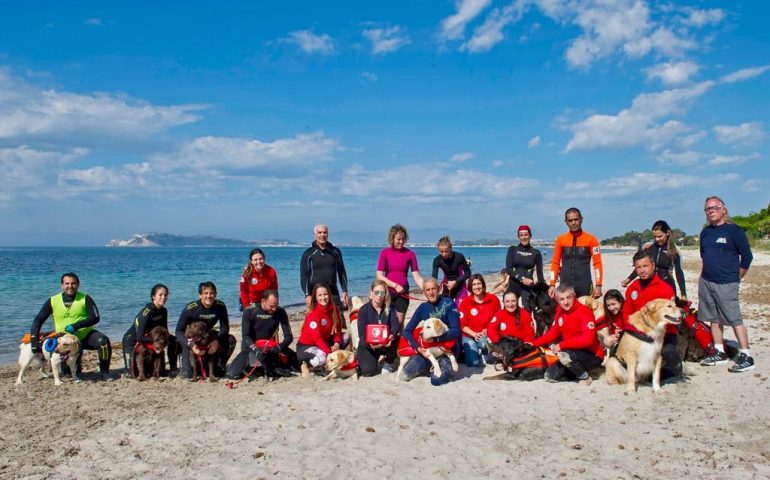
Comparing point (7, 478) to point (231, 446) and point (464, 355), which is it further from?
point (464, 355)

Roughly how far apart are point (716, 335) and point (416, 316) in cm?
385

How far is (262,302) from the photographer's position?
279 inches

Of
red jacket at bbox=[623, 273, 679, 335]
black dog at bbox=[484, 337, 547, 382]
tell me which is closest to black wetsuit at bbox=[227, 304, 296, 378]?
black dog at bbox=[484, 337, 547, 382]

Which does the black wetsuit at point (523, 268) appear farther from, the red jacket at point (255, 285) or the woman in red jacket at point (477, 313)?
the red jacket at point (255, 285)

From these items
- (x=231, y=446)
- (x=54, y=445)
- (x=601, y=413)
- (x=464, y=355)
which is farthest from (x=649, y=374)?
(x=54, y=445)

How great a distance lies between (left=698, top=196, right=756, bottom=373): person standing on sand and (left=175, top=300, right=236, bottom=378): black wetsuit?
6155 millimetres

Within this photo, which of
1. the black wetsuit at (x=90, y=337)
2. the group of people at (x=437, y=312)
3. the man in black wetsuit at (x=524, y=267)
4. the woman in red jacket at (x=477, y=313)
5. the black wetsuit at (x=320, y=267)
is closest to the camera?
the group of people at (x=437, y=312)

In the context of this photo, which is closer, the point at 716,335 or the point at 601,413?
the point at 601,413

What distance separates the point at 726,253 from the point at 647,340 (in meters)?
1.78

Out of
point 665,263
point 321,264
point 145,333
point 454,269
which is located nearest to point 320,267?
point 321,264

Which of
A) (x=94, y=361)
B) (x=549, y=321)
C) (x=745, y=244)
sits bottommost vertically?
(x=94, y=361)

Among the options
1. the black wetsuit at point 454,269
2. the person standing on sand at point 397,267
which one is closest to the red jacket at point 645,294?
the black wetsuit at point 454,269

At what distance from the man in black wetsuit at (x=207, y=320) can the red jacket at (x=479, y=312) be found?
129 inches

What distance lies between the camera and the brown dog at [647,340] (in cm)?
549
